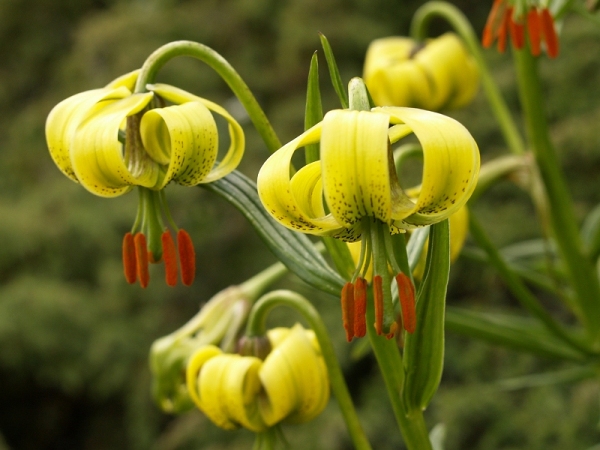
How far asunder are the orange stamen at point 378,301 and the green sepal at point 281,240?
5 centimetres

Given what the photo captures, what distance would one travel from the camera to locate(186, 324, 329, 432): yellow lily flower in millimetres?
664

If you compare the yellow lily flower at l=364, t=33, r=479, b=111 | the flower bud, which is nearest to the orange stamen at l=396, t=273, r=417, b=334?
the flower bud

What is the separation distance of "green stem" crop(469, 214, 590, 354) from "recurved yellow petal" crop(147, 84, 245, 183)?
0.30 meters

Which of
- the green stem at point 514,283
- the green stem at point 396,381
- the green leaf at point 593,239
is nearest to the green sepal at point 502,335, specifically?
the green stem at point 514,283

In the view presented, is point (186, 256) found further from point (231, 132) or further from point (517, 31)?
point (517, 31)

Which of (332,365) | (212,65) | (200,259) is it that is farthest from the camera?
(200,259)

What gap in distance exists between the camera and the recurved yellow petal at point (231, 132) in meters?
0.51

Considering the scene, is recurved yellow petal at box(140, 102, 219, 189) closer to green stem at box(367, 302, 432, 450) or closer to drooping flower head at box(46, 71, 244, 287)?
drooping flower head at box(46, 71, 244, 287)

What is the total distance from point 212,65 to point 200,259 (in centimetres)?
244

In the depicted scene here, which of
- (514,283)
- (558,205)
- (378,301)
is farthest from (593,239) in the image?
(378,301)

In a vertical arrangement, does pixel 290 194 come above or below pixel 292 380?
above

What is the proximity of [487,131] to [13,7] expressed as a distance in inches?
99.3

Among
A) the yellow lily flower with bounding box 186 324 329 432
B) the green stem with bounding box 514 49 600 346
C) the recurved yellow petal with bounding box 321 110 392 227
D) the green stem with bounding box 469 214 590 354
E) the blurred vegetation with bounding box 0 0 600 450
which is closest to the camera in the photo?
the recurved yellow petal with bounding box 321 110 392 227

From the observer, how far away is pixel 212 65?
0.51 meters
